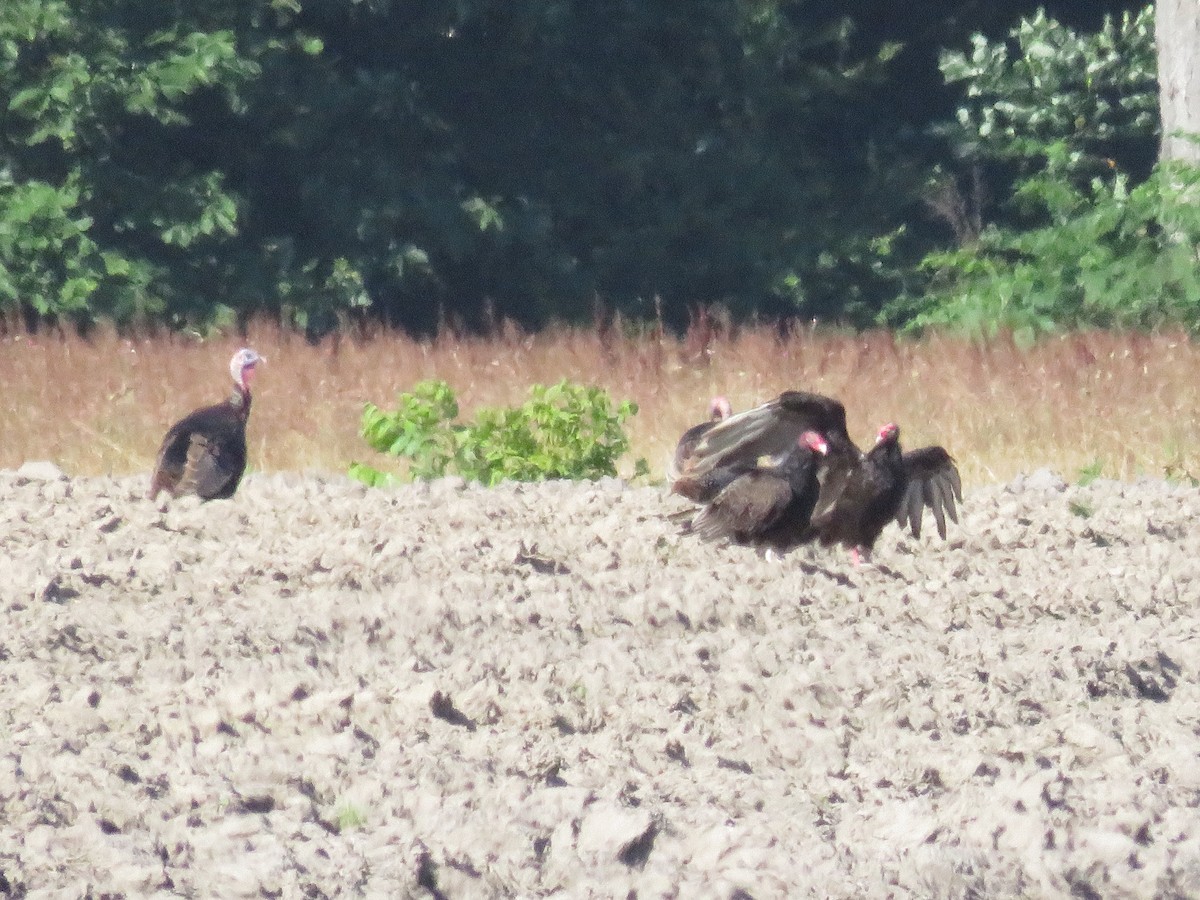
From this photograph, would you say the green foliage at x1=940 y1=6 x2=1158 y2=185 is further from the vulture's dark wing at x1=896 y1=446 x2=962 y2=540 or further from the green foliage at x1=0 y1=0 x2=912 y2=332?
the vulture's dark wing at x1=896 y1=446 x2=962 y2=540

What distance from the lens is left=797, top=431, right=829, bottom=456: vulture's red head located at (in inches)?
297

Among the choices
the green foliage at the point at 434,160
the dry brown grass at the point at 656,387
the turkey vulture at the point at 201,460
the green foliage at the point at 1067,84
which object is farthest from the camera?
the green foliage at the point at 1067,84

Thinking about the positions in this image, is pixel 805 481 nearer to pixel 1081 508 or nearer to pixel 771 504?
pixel 771 504

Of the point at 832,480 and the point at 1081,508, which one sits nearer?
the point at 832,480

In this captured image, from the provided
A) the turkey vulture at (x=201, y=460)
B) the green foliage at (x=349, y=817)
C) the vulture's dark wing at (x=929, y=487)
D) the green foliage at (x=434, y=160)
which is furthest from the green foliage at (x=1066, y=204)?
the green foliage at (x=349, y=817)

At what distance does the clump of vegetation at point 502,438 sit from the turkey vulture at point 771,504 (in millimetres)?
1358

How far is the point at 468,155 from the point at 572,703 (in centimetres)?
1615

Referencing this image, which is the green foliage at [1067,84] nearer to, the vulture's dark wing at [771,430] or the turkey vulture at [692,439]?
the turkey vulture at [692,439]

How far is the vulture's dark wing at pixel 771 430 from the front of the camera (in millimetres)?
7609

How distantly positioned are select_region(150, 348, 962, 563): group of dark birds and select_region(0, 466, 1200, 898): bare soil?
0.15 metres

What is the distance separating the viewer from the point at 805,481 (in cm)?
759

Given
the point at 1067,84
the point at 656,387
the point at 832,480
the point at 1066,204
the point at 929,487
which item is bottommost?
the point at 656,387

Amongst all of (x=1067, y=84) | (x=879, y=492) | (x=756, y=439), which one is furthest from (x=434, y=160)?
(x=879, y=492)

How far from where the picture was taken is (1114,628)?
6746mm
